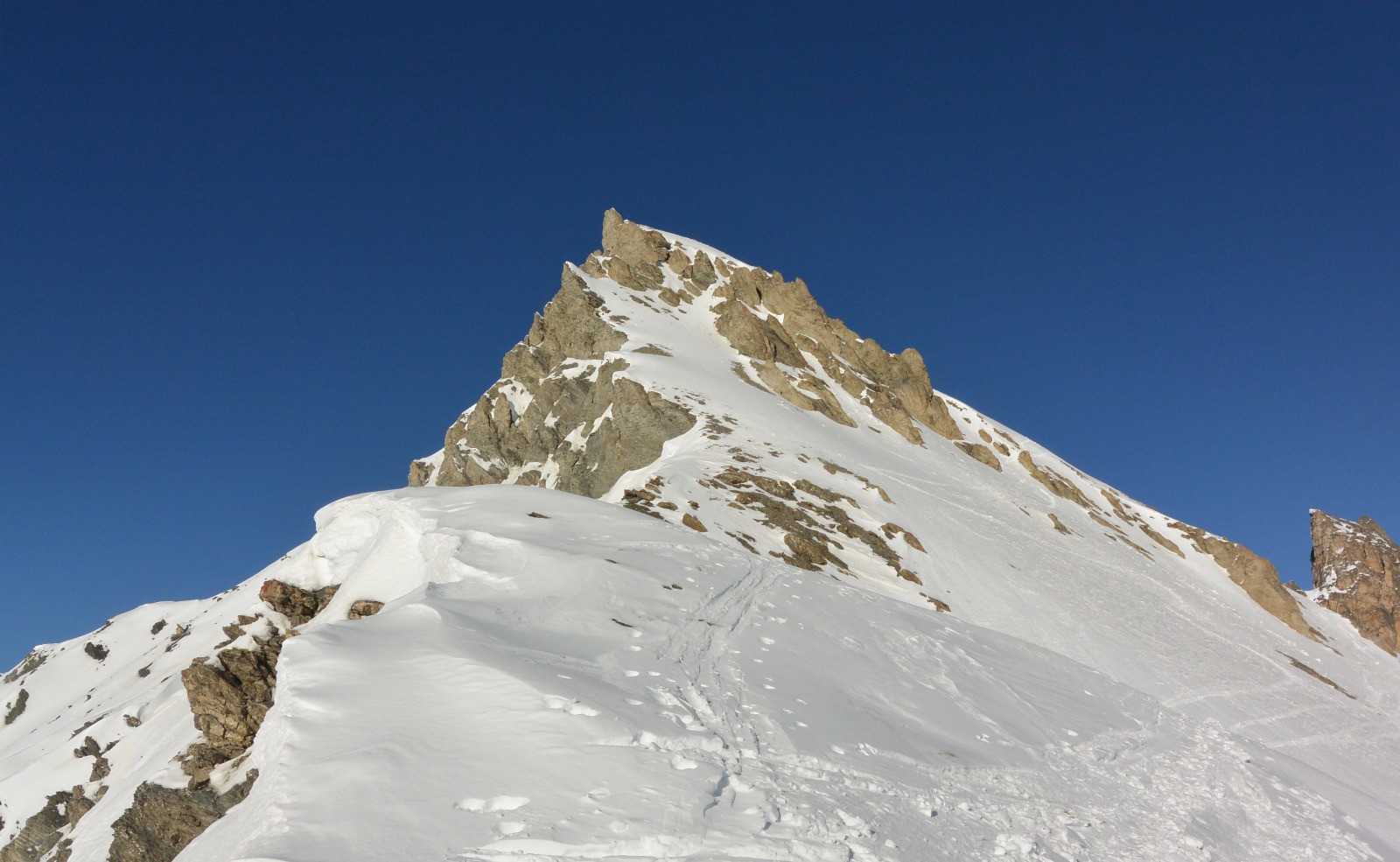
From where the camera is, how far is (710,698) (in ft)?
41.0

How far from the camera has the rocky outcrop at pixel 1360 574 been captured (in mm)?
70688

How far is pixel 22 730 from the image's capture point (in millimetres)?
58594

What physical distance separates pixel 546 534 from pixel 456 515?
118 inches

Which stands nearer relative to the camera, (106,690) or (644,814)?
(644,814)

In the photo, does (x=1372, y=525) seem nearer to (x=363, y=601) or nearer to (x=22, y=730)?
(x=363, y=601)

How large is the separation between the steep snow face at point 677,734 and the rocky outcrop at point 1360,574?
6560cm

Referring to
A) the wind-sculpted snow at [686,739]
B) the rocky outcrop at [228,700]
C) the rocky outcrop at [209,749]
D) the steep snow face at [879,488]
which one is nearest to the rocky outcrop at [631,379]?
the steep snow face at [879,488]

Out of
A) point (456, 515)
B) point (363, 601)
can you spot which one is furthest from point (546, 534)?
point (363, 601)

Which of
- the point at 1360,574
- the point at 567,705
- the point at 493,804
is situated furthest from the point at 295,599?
the point at 1360,574

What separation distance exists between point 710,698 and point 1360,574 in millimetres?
88978

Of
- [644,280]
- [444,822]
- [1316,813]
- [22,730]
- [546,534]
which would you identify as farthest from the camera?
[644,280]

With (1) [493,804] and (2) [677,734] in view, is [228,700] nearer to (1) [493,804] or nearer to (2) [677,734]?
(2) [677,734]

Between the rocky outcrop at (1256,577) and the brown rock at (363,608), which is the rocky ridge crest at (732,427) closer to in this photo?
the rocky outcrop at (1256,577)

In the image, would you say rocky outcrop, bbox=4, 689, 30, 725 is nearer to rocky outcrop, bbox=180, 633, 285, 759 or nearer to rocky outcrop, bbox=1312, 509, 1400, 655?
rocky outcrop, bbox=180, 633, 285, 759
